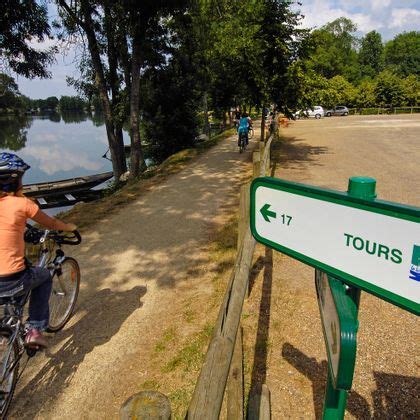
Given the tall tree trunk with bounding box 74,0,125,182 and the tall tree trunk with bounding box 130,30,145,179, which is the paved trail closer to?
the tall tree trunk with bounding box 130,30,145,179

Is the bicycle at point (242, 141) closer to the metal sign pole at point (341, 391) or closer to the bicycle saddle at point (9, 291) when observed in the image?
the bicycle saddle at point (9, 291)

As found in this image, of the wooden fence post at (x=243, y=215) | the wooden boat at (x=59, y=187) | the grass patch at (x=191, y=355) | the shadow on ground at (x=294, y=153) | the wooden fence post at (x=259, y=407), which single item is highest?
the wooden fence post at (x=243, y=215)

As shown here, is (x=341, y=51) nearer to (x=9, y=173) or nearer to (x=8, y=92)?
(x=8, y=92)

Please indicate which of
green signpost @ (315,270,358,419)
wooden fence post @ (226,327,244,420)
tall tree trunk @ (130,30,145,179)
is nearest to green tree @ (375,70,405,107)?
tall tree trunk @ (130,30,145,179)

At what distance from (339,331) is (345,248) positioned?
0.31m

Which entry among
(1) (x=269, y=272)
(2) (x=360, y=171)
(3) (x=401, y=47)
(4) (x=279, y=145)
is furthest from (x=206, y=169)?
(3) (x=401, y=47)

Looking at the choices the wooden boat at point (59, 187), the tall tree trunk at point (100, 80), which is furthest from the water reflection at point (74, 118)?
the tall tree trunk at point (100, 80)

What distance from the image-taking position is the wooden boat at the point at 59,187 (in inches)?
798

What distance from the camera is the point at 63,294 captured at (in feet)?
13.2

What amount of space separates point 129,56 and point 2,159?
15204 mm

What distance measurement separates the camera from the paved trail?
3043 mm

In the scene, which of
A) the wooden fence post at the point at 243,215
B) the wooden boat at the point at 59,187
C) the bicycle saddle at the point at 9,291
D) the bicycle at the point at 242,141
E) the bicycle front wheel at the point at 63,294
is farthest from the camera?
the wooden boat at the point at 59,187

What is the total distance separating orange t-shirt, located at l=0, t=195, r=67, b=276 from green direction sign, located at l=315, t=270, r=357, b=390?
103 inches

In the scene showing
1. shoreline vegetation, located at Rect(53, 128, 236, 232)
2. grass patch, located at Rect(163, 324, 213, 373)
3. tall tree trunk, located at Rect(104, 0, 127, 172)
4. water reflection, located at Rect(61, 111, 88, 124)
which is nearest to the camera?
grass patch, located at Rect(163, 324, 213, 373)
